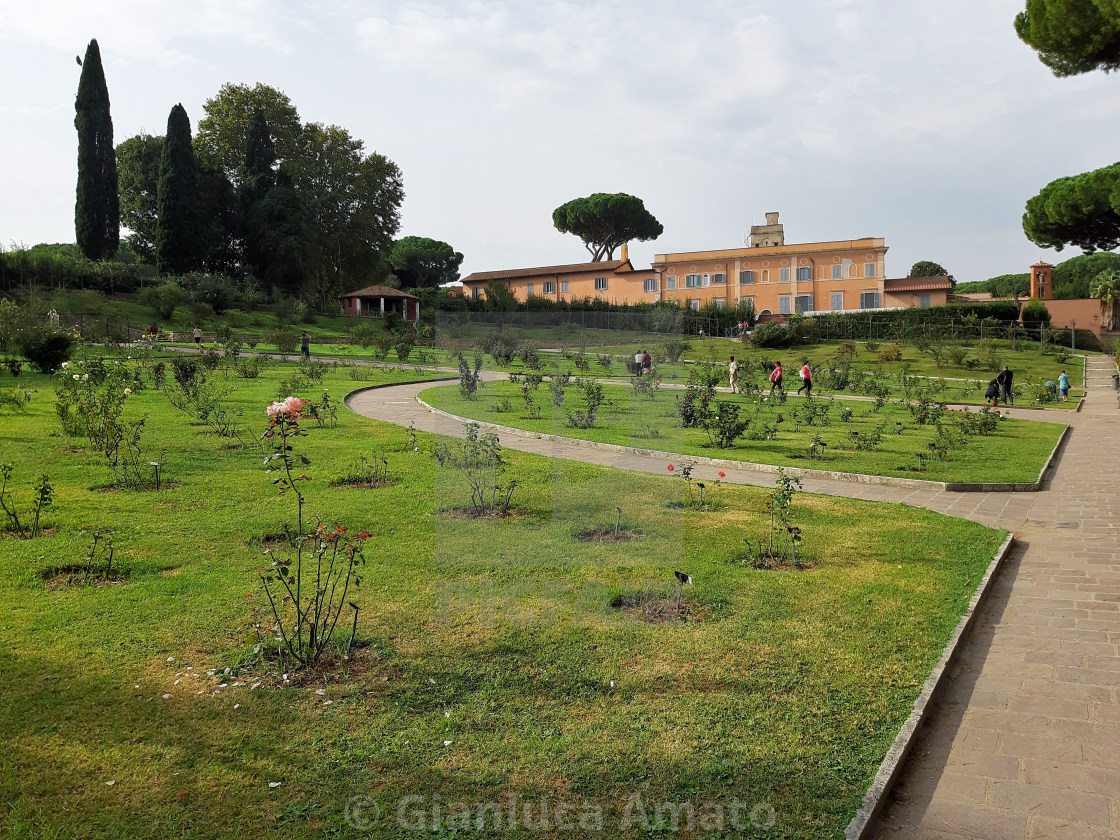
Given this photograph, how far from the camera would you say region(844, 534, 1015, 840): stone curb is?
291 centimetres

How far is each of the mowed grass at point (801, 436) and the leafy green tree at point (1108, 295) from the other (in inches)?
1242

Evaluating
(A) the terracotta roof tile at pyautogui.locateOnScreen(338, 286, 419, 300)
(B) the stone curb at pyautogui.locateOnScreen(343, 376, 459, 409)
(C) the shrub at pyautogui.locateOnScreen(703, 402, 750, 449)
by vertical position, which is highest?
(A) the terracotta roof tile at pyautogui.locateOnScreen(338, 286, 419, 300)

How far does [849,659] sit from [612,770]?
1806 mm

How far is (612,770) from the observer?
3.21 m

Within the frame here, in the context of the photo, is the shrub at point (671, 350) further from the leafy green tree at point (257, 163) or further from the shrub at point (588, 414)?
the leafy green tree at point (257, 163)

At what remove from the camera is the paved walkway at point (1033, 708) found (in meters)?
3.03

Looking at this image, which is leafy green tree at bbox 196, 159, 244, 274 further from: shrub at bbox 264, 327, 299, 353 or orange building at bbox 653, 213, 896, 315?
orange building at bbox 653, 213, 896, 315

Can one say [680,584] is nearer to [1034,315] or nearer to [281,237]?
[1034,315]

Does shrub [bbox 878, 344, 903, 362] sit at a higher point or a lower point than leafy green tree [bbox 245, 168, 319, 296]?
lower

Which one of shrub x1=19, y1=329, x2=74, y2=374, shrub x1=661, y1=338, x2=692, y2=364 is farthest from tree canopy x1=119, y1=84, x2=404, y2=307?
shrub x1=661, y1=338, x2=692, y2=364

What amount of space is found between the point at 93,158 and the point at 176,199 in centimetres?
459

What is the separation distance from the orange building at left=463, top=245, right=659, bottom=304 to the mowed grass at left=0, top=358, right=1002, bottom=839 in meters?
48.8

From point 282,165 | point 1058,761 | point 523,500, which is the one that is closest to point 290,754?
point 1058,761

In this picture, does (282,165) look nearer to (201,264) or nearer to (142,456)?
(201,264)
